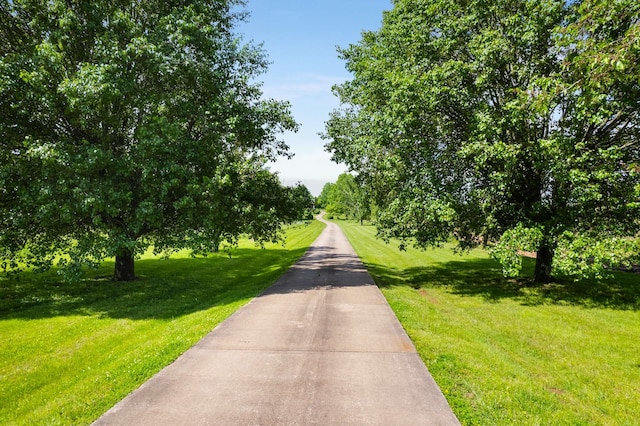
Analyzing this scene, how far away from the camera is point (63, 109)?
13.3 meters

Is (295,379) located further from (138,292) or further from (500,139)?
(500,139)

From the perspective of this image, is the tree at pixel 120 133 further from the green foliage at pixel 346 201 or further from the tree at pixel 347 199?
the tree at pixel 347 199

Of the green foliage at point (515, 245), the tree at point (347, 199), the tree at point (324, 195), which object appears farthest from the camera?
the tree at point (324, 195)

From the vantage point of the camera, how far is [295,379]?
6.31 meters

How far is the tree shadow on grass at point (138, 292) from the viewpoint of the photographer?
39.6 ft

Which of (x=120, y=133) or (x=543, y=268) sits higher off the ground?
(x=120, y=133)

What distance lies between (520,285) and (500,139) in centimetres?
681

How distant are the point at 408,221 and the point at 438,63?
6.68 m

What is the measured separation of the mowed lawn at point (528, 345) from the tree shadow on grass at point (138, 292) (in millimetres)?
6651

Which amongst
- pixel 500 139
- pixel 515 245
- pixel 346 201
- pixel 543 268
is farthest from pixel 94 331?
pixel 346 201

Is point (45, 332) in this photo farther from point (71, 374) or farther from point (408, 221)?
point (408, 221)

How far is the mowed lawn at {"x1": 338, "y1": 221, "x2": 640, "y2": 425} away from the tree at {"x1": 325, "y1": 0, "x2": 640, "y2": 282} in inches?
63.3

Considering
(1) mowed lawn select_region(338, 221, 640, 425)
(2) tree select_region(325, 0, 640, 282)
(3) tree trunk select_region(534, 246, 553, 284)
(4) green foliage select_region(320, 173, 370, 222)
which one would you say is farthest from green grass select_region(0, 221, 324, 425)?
(4) green foliage select_region(320, 173, 370, 222)

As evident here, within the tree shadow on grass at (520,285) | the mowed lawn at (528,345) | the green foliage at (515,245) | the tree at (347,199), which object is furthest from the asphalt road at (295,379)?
the tree at (347,199)
